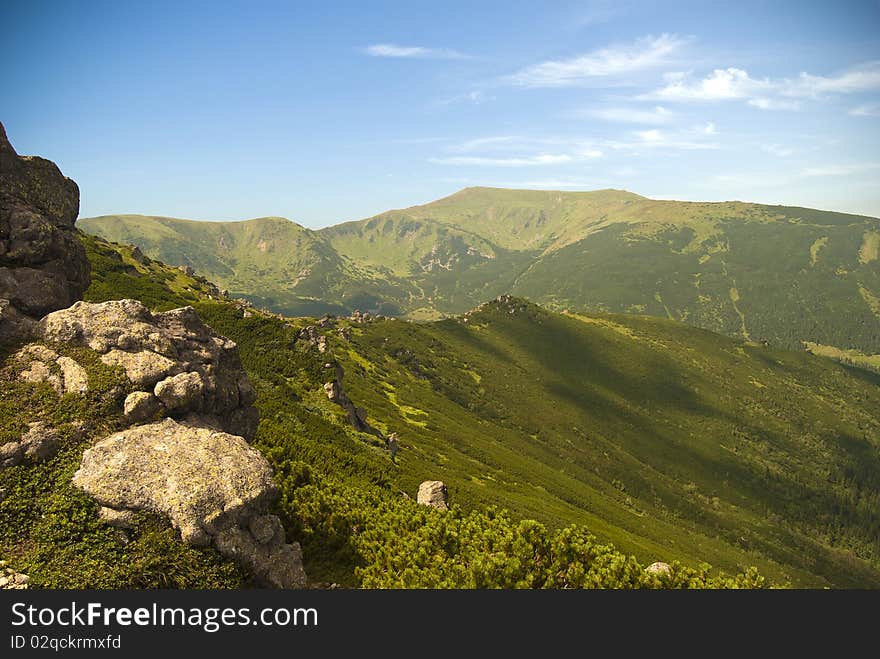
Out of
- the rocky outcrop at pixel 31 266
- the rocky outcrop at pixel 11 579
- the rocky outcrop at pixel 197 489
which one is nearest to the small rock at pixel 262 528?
the rocky outcrop at pixel 197 489

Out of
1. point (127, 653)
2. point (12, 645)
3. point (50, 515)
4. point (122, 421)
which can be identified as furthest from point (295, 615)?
point (122, 421)

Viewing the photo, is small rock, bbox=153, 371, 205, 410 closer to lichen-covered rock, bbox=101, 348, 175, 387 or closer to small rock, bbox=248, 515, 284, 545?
lichen-covered rock, bbox=101, 348, 175, 387

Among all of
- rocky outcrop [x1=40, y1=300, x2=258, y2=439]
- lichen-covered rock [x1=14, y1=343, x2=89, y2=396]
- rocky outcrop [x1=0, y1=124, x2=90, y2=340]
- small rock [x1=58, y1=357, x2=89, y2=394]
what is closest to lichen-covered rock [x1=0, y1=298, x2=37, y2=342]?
rocky outcrop [x1=0, y1=124, x2=90, y2=340]

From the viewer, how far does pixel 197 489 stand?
70.3ft

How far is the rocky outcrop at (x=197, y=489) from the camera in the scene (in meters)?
20.7

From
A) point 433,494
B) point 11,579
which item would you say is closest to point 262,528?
point 11,579

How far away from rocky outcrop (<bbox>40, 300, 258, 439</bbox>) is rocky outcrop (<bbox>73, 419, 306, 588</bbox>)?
2.60 metres

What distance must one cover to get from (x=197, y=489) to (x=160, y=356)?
1173 cm

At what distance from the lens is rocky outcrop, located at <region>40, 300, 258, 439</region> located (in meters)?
26.8

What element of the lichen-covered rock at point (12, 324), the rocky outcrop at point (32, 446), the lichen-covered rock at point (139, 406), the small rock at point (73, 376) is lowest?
the rocky outcrop at point (32, 446)

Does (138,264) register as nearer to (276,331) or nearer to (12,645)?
(276,331)

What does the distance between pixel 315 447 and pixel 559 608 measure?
140ft

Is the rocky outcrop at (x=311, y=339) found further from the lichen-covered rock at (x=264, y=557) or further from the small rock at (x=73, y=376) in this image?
the lichen-covered rock at (x=264, y=557)

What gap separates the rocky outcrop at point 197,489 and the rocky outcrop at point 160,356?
260 cm
